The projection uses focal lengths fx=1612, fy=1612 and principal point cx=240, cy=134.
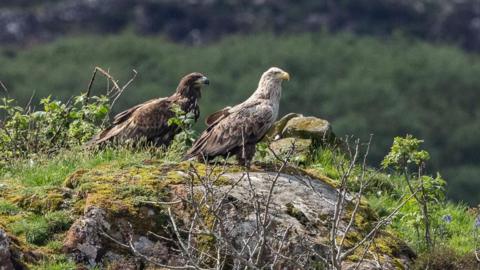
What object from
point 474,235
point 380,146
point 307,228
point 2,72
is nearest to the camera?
point 307,228

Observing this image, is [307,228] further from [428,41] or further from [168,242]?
[428,41]

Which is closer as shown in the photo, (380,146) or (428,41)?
(380,146)

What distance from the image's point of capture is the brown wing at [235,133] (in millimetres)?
15617

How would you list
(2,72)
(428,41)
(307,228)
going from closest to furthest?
(307,228)
(2,72)
(428,41)

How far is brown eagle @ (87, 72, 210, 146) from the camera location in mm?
17266

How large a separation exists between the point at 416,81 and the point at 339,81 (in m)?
5.51

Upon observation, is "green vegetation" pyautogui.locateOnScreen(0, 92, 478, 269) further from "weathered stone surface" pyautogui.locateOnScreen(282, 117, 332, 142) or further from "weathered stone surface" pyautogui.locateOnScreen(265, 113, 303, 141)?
"weathered stone surface" pyautogui.locateOnScreen(265, 113, 303, 141)

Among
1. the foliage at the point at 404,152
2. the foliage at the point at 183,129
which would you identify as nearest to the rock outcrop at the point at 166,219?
the foliage at the point at 404,152

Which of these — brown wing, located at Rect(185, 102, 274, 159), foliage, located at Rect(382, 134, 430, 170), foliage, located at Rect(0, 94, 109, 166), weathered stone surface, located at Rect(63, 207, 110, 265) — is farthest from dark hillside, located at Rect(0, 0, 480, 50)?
weathered stone surface, located at Rect(63, 207, 110, 265)

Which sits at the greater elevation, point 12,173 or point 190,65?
point 12,173

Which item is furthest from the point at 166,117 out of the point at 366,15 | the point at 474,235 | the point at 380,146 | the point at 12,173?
the point at 366,15

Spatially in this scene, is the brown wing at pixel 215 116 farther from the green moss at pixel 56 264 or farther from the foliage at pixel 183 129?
the green moss at pixel 56 264

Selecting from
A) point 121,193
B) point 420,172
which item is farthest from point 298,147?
point 121,193

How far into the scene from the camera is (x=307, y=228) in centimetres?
1369
